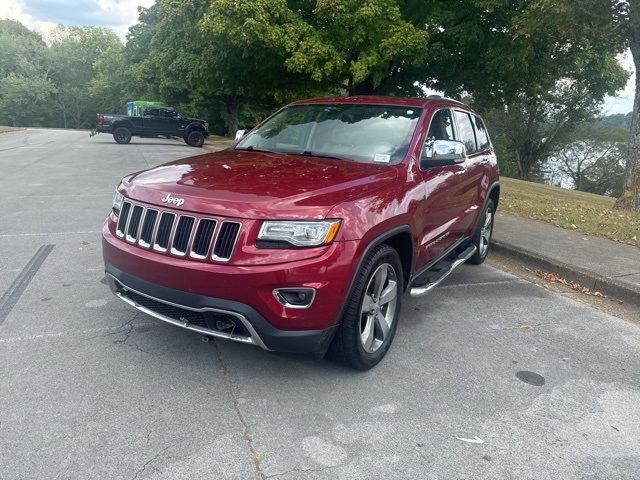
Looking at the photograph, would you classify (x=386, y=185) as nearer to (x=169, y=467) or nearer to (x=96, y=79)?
(x=169, y=467)

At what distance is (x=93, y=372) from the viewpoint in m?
3.31

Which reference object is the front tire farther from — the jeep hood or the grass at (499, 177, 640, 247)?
the grass at (499, 177, 640, 247)

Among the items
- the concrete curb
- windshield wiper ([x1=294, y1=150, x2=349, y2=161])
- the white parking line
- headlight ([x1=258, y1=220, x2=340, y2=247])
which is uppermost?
windshield wiper ([x1=294, y1=150, x2=349, y2=161])

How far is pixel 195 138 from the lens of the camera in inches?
1082

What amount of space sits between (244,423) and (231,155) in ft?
7.49

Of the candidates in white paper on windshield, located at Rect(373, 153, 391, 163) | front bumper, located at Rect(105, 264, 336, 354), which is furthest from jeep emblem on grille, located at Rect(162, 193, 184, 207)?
white paper on windshield, located at Rect(373, 153, 391, 163)

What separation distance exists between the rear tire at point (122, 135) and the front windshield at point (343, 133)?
24378mm

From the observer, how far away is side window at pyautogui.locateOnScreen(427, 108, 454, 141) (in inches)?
177

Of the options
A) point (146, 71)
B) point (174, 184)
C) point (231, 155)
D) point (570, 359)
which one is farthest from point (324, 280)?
point (146, 71)

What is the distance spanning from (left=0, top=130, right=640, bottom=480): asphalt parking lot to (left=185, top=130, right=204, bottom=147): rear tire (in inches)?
925

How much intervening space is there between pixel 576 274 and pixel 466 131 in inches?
80.1

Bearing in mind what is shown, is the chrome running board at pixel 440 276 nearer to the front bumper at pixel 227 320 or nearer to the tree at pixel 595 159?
the front bumper at pixel 227 320

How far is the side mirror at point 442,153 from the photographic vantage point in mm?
3977

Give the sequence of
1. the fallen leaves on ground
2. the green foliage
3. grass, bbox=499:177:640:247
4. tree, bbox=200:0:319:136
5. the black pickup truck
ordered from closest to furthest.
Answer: the fallen leaves on ground < grass, bbox=499:177:640:247 < the green foliage < tree, bbox=200:0:319:136 < the black pickup truck
